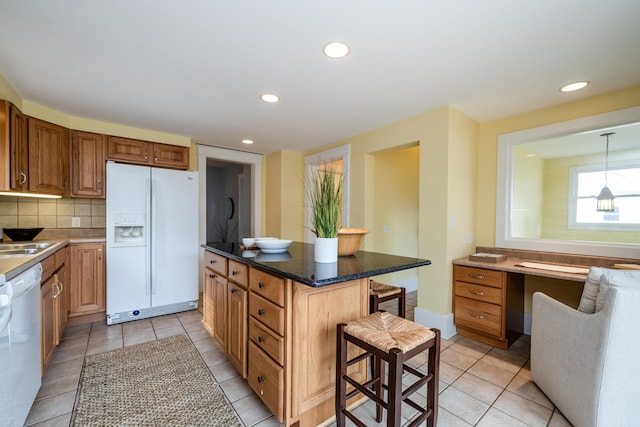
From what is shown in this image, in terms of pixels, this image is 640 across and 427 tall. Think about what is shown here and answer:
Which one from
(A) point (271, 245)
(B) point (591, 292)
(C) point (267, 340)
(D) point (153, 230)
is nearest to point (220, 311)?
(A) point (271, 245)

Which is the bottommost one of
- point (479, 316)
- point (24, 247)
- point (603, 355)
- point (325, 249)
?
point (479, 316)

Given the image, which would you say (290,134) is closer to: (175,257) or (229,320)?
(175,257)

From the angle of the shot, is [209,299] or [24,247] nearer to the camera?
[24,247]

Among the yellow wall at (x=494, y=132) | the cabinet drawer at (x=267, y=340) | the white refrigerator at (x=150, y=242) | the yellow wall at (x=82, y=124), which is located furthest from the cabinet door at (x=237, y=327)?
the yellow wall at (x=494, y=132)

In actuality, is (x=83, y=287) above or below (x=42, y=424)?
above

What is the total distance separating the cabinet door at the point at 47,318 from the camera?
1.92 metres

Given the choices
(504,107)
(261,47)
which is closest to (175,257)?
(261,47)

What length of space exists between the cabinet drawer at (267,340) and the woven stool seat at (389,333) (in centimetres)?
37

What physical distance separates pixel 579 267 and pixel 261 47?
317 cm

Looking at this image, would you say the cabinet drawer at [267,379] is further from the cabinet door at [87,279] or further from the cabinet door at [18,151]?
the cabinet door at [18,151]

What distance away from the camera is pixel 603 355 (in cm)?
143

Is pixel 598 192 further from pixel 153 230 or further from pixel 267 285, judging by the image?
pixel 153 230

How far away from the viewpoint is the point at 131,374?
6.69 ft

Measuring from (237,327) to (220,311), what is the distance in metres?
0.37
